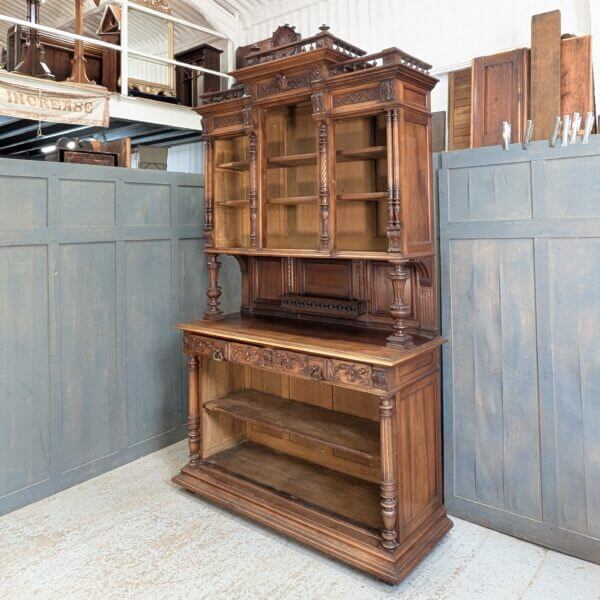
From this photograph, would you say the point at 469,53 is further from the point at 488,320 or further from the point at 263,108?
the point at 488,320

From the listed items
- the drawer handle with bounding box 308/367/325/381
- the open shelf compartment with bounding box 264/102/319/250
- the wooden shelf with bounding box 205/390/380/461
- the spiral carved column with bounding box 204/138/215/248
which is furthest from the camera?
the spiral carved column with bounding box 204/138/215/248

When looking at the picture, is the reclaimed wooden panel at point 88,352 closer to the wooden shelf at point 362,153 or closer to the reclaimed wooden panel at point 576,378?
the wooden shelf at point 362,153

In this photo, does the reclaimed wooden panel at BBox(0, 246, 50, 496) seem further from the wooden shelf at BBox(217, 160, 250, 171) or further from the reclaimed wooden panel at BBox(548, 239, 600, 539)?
the reclaimed wooden panel at BBox(548, 239, 600, 539)

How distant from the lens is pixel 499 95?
2959mm

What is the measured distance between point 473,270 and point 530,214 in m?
0.41

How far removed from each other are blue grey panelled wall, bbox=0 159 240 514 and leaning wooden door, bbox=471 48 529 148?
2193 mm

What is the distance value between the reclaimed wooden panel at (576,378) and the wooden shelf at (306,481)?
3.24 feet

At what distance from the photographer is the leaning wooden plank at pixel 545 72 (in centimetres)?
273

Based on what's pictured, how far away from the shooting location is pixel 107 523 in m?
2.95

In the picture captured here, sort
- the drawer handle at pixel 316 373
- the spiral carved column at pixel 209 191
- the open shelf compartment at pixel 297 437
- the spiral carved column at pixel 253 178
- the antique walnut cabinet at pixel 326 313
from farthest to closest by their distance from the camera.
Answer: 1. the spiral carved column at pixel 209 191
2. the spiral carved column at pixel 253 178
3. the open shelf compartment at pixel 297 437
4. the drawer handle at pixel 316 373
5. the antique walnut cabinet at pixel 326 313

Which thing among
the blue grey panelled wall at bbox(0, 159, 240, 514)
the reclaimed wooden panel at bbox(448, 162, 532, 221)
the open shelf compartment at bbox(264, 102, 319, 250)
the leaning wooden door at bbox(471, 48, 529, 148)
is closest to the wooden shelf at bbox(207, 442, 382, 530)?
the blue grey panelled wall at bbox(0, 159, 240, 514)

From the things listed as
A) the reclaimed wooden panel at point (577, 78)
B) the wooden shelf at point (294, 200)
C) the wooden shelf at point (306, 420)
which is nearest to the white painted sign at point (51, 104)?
the wooden shelf at point (294, 200)

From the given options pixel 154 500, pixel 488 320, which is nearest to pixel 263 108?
pixel 488 320

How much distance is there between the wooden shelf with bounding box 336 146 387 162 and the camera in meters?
2.59
